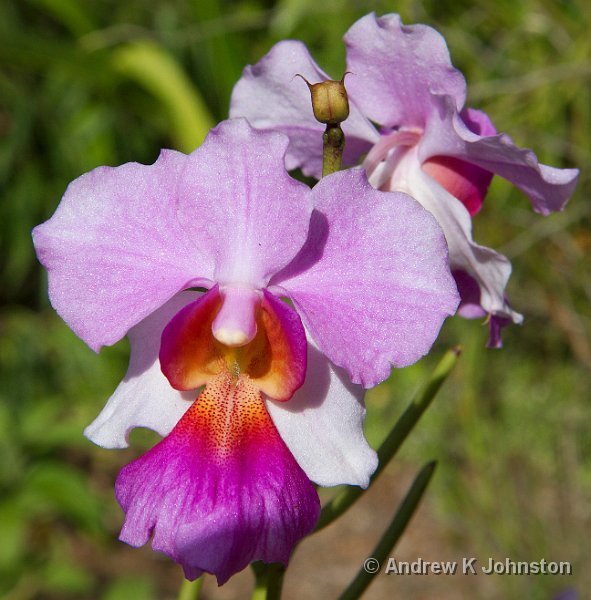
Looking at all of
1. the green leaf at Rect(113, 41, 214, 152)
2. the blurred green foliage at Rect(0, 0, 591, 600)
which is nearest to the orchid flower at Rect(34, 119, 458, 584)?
the blurred green foliage at Rect(0, 0, 591, 600)

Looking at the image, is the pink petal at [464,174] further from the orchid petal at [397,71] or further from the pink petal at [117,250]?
the pink petal at [117,250]

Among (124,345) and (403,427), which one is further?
(124,345)

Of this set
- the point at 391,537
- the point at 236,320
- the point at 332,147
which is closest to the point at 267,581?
the point at 391,537

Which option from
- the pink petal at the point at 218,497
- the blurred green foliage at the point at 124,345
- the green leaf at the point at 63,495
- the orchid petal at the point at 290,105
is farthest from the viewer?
the blurred green foliage at the point at 124,345

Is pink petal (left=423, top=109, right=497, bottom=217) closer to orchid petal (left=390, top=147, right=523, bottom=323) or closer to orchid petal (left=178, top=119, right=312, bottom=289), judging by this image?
orchid petal (left=390, top=147, right=523, bottom=323)

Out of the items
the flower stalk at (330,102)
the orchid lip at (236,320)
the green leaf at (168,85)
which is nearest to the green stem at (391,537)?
the orchid lip at (236,320)

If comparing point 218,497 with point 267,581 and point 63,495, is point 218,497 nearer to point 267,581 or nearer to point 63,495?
point 267,581
